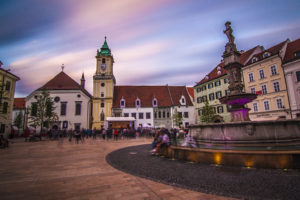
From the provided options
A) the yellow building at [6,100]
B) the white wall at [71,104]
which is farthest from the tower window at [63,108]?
the yellow building at [6,100]

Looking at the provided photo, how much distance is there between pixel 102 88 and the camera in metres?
42.9

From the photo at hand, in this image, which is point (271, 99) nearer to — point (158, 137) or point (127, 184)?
point (158, 137)

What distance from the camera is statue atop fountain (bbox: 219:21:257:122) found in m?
10.0

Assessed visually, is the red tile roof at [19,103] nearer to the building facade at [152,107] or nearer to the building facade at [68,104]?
the building facade at [68,104]

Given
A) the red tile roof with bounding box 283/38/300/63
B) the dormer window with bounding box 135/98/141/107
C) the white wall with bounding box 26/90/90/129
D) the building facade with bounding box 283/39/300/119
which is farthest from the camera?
the dormer window with bounding box 135/98/141/107

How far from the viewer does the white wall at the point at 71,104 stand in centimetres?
3800

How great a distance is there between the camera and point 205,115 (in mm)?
33219

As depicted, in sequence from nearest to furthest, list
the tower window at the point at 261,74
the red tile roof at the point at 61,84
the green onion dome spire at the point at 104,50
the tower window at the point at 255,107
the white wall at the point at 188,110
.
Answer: the tower window at the point at 261,74
the tower window at the point at 255,107
the red tile roof at the point at 61,84
the white wall at the point at 188,110
the green onion dome spire at the point at 104,50

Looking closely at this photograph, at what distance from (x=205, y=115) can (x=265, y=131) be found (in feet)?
91.6

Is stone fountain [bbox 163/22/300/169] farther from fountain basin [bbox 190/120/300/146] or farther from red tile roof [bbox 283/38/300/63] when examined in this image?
red tile roof [bbox 283/38/300/63]

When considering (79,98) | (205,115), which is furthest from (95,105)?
(205,115)

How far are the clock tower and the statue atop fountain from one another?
113 feet

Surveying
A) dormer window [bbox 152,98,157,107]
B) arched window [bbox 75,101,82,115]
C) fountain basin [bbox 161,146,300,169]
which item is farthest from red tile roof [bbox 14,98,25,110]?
fountain basin [bbox 161,146,300,169]

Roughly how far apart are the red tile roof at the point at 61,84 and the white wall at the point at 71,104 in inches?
41.0
